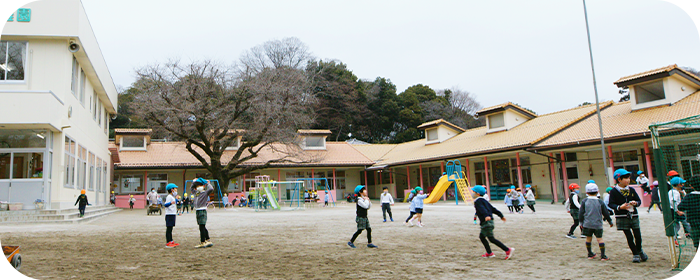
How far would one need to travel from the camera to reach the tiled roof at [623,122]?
786 inches

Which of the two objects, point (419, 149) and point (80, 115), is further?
point (419, 149)

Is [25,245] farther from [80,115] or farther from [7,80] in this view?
[80,115]

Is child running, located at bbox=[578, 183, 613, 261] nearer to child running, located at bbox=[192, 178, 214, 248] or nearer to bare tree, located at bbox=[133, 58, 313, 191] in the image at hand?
child running, located at bbox=[192, 178, 214, 248]

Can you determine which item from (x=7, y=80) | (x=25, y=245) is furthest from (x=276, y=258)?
(x=7, y=80)

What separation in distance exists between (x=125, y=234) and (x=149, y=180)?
22.7 metres

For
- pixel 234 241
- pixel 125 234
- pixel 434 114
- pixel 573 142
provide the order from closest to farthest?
pixel 234 241 → pixel 125 234 → pixel 573 142 → pixel 434 114

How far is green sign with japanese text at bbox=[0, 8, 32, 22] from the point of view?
1555 cm

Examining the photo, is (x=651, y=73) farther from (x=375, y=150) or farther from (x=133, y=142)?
(x=133, y=142)

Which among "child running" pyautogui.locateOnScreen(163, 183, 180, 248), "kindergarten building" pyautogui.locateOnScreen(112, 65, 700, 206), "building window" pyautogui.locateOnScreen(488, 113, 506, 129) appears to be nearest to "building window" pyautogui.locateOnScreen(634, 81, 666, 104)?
"kindergarten building" pyautogui.locateOnScreen(112, 65, 700, 206)

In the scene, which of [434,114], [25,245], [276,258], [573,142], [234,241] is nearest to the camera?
[276,258]

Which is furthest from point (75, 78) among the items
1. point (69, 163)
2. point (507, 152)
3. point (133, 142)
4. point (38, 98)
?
point (507, 152)

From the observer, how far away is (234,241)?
34.2 feet

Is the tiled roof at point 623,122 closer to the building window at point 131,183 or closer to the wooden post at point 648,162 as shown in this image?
the wooden post at point 648,162

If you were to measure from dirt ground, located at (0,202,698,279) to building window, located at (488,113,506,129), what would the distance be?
17.8 m
